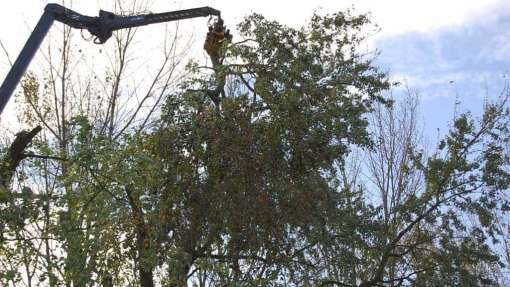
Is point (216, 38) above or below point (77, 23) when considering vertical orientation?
above

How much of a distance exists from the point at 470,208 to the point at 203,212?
594 centimetres

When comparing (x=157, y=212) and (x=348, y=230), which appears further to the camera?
(x=348, y=230)

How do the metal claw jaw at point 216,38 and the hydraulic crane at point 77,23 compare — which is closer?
the hydraulic crane at point 77,23

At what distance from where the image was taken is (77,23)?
39.5ft

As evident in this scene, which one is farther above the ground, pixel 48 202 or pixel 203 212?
pixel 203 212

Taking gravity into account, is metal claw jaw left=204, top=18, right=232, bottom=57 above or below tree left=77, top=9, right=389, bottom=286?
above

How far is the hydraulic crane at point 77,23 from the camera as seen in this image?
10477 mm

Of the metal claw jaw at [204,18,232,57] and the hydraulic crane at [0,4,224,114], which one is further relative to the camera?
→ the metal claw jaw at [204,18,232,57]

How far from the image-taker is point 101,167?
8.91m

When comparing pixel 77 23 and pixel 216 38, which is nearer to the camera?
pixel 77 23

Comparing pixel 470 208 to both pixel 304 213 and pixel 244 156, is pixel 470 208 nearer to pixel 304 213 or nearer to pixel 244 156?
pixel 304 213

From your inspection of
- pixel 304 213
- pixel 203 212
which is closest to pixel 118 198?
pixel 203 212

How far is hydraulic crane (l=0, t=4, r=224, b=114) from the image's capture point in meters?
10.5

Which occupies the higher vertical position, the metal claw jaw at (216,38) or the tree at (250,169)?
the metal claw jaw at (216,38)
